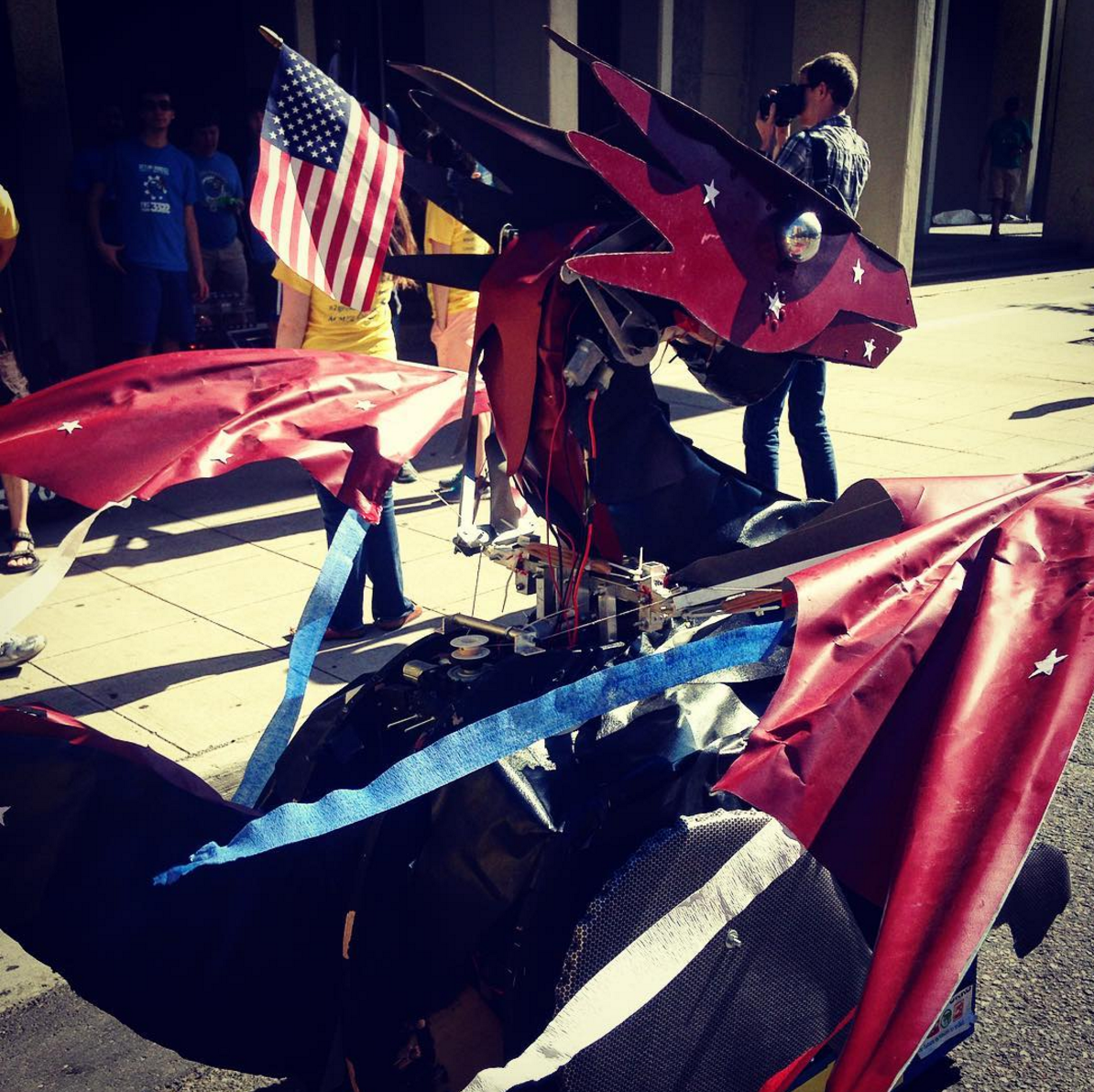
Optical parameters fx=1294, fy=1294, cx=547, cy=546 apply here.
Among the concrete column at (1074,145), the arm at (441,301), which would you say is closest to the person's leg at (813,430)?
the arm at (441,301)

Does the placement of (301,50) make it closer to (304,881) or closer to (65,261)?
(65,261)

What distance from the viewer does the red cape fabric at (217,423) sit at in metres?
2.43

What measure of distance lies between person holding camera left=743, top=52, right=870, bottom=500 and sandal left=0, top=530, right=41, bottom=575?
10.9ft

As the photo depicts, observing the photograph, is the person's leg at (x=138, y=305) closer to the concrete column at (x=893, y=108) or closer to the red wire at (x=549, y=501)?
the red wire at (x=549, y=501)

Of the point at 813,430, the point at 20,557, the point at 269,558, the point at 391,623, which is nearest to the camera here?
the point at 391,623

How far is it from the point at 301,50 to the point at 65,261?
3610 mm

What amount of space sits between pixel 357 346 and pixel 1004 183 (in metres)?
18.4

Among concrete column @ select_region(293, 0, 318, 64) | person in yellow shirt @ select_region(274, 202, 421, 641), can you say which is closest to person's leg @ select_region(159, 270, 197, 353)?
person in yellow shirt @ select_region(274, 202, 421, 641)

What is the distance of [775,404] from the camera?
5719 mm

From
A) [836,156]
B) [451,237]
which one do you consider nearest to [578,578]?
[836,156]

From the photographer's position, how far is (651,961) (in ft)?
6.45

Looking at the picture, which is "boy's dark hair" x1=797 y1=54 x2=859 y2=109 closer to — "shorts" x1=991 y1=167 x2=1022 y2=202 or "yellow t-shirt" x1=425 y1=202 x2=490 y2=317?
"yellow t-shirt" x1=425 y1=202 x2=490 y2=317

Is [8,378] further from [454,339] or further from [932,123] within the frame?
[932,123]

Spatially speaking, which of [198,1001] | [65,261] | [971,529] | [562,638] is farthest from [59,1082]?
[65,261]
